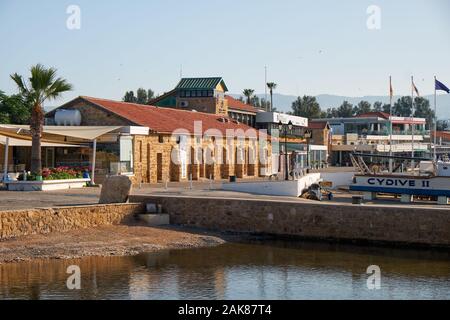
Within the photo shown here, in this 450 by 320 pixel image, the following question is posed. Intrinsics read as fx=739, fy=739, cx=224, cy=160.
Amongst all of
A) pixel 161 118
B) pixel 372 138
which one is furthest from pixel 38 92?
pixel 372 138

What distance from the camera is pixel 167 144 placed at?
43.8 metres

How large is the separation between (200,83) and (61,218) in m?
36.7

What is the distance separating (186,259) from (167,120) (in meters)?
23.5

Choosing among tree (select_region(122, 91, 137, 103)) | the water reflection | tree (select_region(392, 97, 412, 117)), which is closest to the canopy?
the water reflection

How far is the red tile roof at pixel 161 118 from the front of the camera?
4316cm

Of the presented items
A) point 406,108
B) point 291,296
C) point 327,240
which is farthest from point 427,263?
point 406,108

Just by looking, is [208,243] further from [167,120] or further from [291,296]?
[167,120]

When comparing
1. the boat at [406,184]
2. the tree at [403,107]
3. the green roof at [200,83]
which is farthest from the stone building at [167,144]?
the tree at [403,107]

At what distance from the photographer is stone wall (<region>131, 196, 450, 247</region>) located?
89.0ft

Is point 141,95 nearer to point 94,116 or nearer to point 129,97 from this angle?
point 129,97

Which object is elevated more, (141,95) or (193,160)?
(141,95)

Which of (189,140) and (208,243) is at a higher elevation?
(189,140)

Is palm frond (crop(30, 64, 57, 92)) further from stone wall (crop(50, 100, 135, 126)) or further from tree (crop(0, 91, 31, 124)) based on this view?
tree (crop(0, 91, 31, 124))

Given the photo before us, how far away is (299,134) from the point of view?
7281cm
